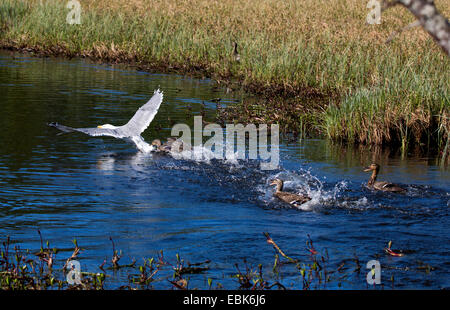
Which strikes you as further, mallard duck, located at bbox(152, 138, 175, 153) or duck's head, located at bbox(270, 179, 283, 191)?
mallard duck, located at bbox(152, 138, 175, 153)

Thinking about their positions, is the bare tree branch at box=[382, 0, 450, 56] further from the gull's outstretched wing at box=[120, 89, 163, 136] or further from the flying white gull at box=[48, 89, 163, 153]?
the gull's outstretched wing at box=[120, 89, 163, 136]

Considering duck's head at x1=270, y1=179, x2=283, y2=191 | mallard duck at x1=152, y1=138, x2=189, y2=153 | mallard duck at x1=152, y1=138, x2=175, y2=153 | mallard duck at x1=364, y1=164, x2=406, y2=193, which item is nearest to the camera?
mallard duck at x1=364, y1=164, x2=406, y2=193

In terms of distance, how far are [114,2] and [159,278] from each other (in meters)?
25.4

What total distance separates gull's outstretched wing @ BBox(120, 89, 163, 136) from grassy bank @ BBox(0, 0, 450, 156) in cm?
360

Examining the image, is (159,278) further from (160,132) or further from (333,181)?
(160,132)

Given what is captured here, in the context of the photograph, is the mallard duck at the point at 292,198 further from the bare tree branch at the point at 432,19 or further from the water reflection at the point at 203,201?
the bare tree branch at the point at 432,19

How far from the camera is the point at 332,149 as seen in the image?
1451 centimetres

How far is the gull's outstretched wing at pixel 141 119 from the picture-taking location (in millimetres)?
13578

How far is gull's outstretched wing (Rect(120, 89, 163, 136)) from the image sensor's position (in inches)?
535

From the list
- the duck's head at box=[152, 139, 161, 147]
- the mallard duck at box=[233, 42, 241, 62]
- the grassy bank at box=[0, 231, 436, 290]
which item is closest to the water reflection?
the grassy bank at box=[0, 231, 436, 290]

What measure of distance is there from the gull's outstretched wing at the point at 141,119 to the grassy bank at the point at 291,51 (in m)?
3.60

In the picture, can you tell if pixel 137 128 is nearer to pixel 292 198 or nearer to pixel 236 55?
pixel 292 198

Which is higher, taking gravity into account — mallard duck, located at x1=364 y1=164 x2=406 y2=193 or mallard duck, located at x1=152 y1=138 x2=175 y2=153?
mallard duck, located at x1=152 y1=138 x2=175 y2=153

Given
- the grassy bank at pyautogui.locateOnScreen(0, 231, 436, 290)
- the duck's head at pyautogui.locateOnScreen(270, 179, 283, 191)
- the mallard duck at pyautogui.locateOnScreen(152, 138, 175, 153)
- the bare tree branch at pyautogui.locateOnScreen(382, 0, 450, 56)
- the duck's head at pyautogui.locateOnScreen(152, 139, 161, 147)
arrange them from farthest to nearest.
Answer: the duck's head at pyautogui.locateOnScreen(152, 139, 161, 147) → the mallard duck at pyautogui.locateOnScreen(152, 138, 175, 153) → the duck's head at pyautogui.locateOnScreen(270, 179, 283, 191) → the grassy bank at pyautogui.locateOnScreen(0, 231, 436, 290) → the bare tree branch at pyautogui.locateOnScreen(382, 0, 450, 56)
